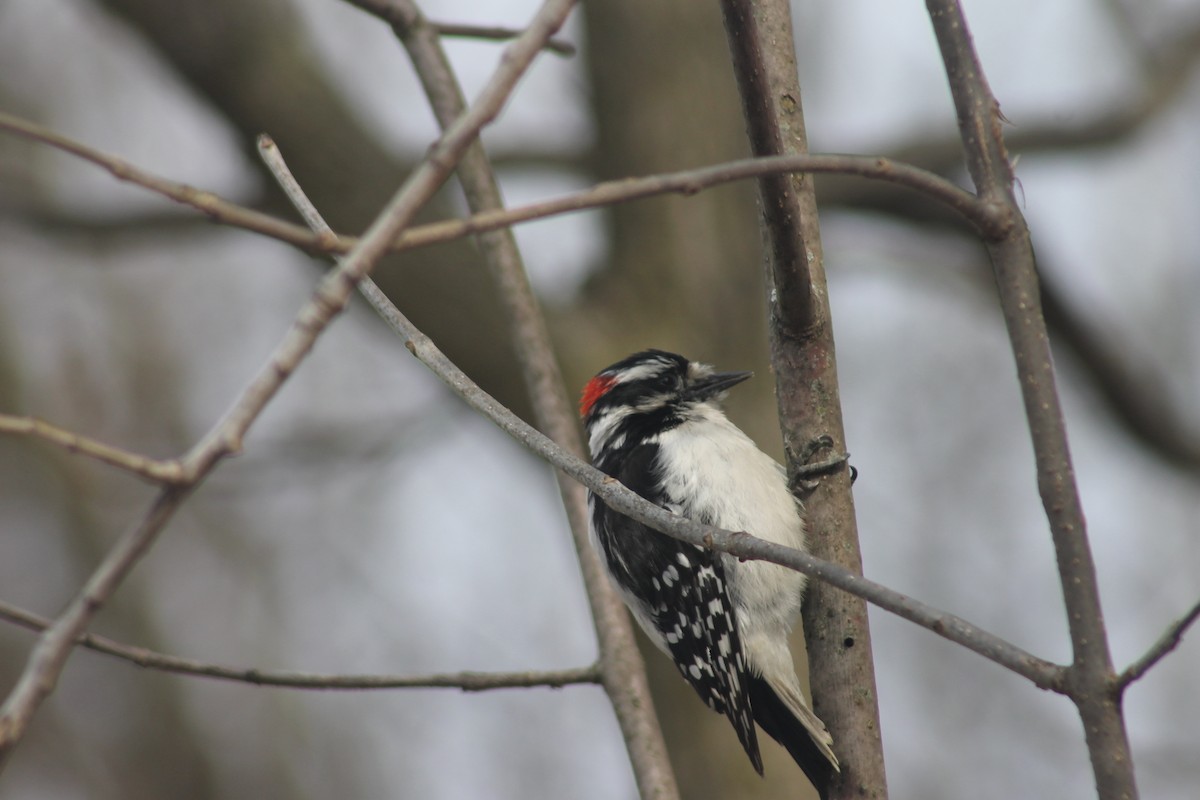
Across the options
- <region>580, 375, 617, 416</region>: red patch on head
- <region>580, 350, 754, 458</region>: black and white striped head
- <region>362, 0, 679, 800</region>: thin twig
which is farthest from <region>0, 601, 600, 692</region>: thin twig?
<region>580, 375, 617, 416</region>: red patch on head

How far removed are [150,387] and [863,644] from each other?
10.8 metres

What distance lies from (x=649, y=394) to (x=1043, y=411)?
121 inches

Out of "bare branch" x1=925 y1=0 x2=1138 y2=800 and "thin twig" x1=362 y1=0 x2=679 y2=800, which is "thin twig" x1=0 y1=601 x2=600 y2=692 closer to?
"thin twig" x1=362 y1=0 x2=679 y2=800

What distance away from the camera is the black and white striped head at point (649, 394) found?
15.6ft

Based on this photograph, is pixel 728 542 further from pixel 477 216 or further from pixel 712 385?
pixel 712 385

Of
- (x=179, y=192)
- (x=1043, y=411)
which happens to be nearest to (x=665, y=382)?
(x=1043, y=411)

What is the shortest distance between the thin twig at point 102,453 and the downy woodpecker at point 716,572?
2622 mm

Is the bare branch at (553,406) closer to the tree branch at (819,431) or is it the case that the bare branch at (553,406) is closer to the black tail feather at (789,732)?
the black tail feather at (789,732)

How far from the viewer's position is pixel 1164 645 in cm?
163

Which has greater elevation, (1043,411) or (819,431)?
(819,431)

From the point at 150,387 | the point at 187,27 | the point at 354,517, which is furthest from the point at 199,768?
the point at 187,27

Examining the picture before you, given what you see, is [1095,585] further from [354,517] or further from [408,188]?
[354,517]

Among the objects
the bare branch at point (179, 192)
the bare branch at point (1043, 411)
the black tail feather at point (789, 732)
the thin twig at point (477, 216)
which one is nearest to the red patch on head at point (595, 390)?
the black tail feather at point (789, 732)

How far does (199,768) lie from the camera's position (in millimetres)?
10961
